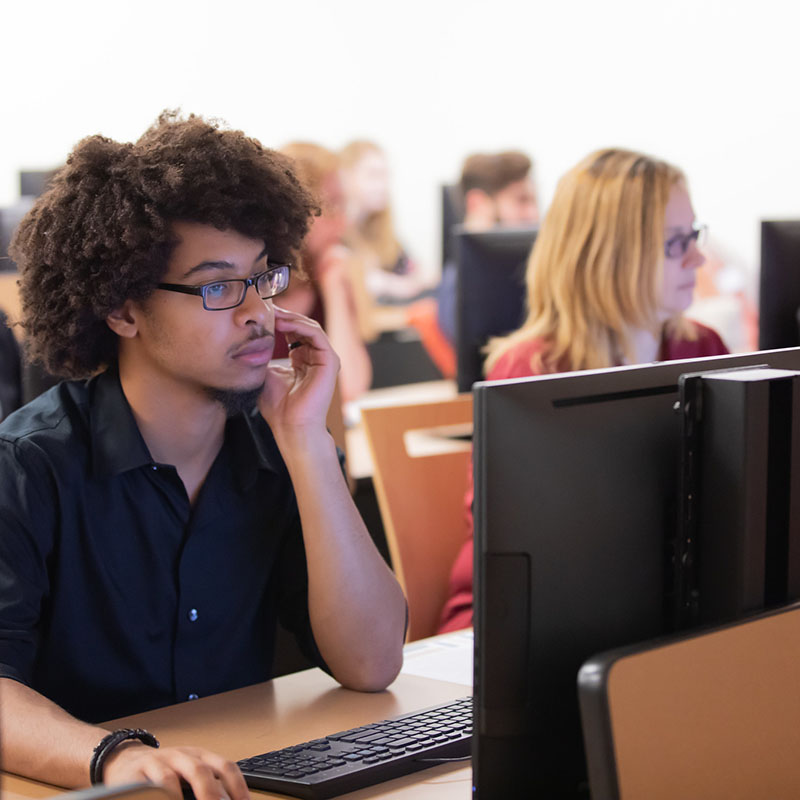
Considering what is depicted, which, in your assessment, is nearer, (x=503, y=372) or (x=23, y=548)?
(x=23, y=548)

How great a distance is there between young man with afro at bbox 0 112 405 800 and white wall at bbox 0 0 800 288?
3.83m

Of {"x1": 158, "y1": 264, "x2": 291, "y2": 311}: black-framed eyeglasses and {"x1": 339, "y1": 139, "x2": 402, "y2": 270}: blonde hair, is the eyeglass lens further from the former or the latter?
{"x1": 339, "y1": 139, "x2": 402, "y2": 270}: blonde hair

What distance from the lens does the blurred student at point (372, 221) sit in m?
6.01

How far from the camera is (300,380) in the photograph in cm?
157

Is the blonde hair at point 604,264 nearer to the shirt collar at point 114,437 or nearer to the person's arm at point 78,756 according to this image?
the shirt collar at point 114,437

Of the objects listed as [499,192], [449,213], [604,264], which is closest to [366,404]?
[449,213]

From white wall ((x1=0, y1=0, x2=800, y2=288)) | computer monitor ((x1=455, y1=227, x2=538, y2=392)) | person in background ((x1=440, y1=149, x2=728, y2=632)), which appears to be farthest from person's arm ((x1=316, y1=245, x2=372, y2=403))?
white wall ((x1=0, y1=0, x2=800, y2=288))

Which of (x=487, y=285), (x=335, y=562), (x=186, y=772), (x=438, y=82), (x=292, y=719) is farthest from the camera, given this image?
(x=438, y=82)

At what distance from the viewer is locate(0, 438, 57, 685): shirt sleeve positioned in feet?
4.23

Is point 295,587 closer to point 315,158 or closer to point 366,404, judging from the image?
point 366,404

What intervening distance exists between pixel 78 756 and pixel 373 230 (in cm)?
515

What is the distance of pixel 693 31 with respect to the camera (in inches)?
214

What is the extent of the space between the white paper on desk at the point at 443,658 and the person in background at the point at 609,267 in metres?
0.74

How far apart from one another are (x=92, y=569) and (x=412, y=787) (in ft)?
1.59
